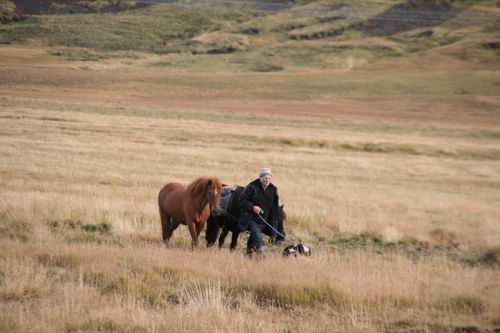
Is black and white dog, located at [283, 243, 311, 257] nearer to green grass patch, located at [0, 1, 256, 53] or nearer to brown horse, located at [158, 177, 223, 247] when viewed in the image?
brown horse, located at [158, 177, 223, 247]

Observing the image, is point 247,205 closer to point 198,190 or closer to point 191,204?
point 198,190

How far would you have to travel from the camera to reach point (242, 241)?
13.5 m

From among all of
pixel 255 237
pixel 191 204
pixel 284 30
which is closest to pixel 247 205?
pixel 255 237

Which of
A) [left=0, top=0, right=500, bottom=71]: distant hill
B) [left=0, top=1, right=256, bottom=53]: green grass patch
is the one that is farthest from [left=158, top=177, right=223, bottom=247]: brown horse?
[left=0, top=1, right=256, bottom=53]: green grass patch

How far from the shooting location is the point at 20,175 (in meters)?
21.0

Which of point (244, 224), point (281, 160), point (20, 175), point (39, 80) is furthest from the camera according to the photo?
point (39, 80)

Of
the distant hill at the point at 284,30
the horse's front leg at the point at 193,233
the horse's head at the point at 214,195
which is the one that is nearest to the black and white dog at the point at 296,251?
the horse's head at the point at 214,195

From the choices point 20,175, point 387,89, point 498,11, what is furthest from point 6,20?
point 498,11

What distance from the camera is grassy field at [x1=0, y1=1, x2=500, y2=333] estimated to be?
743 cm

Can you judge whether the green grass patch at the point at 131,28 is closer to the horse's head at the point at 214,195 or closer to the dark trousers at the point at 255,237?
the horse's head at the point at 214,195

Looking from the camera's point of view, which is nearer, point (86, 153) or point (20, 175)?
point (20, 175)

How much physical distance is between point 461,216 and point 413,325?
1562 cm

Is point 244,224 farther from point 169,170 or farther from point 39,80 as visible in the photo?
point 39,80

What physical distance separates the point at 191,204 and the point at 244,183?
11522mm
